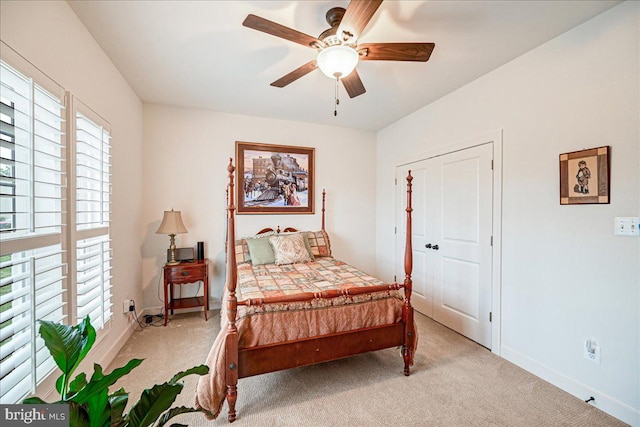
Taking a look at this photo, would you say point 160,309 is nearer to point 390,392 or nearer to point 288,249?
point 288,249

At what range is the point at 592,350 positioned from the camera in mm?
1871

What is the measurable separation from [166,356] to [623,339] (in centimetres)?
352

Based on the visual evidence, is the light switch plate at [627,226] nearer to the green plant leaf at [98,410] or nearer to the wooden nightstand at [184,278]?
the green plant leaf at [98,410]

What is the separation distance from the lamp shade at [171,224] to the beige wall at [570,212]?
3451 millimetres

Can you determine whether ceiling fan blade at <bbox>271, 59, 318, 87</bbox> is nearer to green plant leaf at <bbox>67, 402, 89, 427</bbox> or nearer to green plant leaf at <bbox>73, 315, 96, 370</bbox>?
green plant leaf at <bbox>73, 315, 96, 370</bbox>

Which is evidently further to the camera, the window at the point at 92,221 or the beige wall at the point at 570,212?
the window at the point at 92,221

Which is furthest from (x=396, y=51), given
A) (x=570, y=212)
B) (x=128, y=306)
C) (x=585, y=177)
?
(x=128, y=306)

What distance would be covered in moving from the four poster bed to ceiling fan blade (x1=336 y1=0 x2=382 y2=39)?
1174 mm

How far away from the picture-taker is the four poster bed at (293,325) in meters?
1.73

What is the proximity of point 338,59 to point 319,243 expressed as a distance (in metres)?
2.50

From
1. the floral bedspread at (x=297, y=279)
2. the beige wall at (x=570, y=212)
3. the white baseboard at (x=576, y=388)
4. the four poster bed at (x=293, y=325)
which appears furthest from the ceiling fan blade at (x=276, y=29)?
the white baseboard at (x=576, y=388)

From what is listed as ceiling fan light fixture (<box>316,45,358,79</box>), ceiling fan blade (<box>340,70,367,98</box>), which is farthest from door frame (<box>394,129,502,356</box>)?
ceiling fan light fixture (<box>316,45,358,79</box>)

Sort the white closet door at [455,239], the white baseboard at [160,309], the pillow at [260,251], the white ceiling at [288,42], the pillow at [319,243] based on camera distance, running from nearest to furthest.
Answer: the white ceiling at [288,42] < the white closet door at [455,239] < the pillow at [260,251] < the white baseboard at [160,309] < the pillow at [319,243]

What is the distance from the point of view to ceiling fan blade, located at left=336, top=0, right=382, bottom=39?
1.35 m
